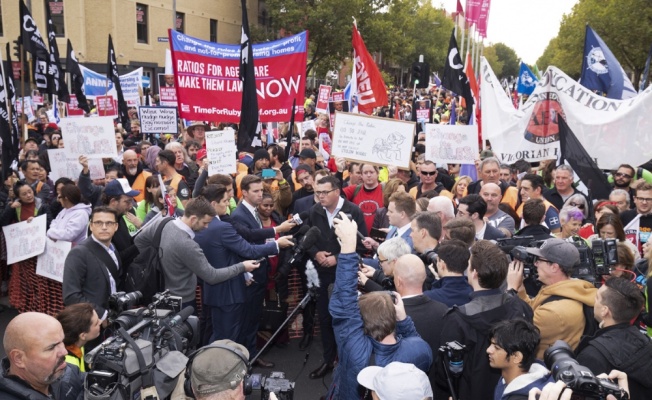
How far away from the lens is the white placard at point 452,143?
8.82m

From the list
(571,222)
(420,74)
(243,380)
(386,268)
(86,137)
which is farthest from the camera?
(420,74)

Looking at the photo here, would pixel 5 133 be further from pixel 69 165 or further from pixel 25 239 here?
pixel 25 239

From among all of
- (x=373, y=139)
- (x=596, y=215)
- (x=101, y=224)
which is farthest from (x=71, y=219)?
(x=596, y=215)

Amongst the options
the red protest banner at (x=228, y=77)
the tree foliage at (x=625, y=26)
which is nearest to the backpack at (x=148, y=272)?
the red protest banner at (x=228, y=77)

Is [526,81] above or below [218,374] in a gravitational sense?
above

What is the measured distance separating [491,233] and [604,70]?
6.27 m

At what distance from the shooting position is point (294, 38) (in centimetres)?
891

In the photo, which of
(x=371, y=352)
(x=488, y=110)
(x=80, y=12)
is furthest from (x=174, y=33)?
(x=80, y=12)

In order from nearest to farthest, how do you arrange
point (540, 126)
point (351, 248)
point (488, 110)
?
1. point (351, 248)
2. point (540, 126)
3. point (488, 110)

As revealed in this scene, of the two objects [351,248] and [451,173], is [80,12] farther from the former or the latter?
[351,248]

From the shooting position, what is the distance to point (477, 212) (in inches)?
225

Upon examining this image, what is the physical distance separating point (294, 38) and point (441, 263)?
18.8 ft

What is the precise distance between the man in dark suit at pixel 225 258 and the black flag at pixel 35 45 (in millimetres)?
5776

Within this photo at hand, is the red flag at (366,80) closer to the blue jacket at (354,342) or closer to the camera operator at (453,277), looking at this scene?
the camera operator at (453,277)
